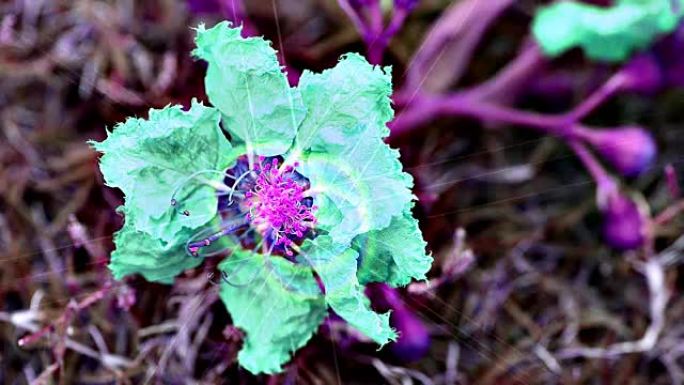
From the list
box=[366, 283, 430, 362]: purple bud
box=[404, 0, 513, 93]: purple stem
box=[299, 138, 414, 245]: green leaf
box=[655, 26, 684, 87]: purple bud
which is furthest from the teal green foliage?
box=[655, 26, 684, 87]: purple bud

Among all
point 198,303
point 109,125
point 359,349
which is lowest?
point 359,349

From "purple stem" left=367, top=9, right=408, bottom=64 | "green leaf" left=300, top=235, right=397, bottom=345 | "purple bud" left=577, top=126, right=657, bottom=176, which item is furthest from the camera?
"purple bud" left=577, top=126, right=657, bottom=176

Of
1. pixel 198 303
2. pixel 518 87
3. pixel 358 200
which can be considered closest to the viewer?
pixel 358 200

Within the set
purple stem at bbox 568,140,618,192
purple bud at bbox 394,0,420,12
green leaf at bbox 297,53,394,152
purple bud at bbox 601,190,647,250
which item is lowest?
purple bud at bbox 601,190,647,250

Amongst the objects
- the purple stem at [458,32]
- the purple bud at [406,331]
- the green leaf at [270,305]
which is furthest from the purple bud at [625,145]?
the green leaf at [270,305]

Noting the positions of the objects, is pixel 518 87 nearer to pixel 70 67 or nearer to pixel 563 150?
pixel 563 150

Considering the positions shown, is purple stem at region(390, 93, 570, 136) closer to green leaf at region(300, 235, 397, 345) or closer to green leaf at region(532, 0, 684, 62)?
green leaf at region(532, 0, 684, 62)

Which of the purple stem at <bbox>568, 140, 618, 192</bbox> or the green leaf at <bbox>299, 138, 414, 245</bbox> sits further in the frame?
the purple stem at <bbox>568, 140, 618, 192</bbox>

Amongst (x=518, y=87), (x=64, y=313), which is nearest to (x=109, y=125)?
(x=64, y=313)
